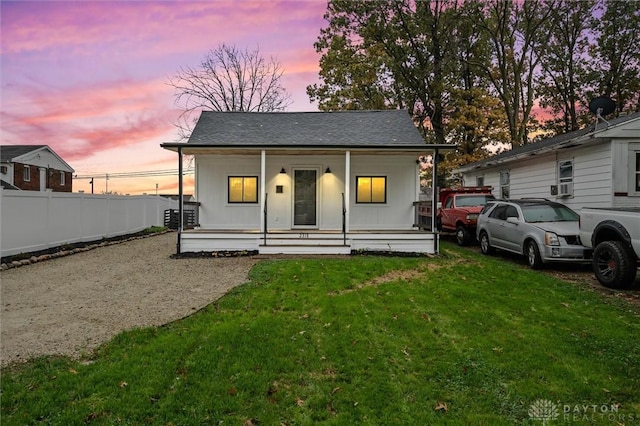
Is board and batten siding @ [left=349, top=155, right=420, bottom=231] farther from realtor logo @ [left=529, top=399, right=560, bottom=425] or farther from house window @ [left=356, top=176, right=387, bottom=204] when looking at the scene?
realtor logo @ [left=529, top=399, right=560, bottom=425]

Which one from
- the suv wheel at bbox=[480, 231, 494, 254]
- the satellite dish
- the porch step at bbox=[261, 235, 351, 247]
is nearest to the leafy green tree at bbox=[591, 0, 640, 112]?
the satellite dish

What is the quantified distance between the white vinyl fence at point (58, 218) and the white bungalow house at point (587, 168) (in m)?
15.5

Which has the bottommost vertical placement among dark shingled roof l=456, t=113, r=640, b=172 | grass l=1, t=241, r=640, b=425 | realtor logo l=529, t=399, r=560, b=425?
realtor logo l=529, t=399, r=560, b=425

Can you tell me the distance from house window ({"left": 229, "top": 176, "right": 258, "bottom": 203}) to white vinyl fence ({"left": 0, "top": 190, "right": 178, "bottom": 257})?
193 inches

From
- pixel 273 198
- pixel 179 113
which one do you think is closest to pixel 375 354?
pixel 273 198

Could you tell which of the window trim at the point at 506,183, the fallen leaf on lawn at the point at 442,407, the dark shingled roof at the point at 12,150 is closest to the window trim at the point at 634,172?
the window trim at the point at 506,183

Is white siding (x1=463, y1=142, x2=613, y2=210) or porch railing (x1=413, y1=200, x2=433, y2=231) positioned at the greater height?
white siding (x1=463, y1=142, x2=613, y2=210)

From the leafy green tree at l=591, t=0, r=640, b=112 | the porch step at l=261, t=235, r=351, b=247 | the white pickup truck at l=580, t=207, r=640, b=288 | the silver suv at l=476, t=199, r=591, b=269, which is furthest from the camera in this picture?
the leafy green tree at l=591, t=0, r=640, b=112

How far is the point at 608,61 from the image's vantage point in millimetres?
23953

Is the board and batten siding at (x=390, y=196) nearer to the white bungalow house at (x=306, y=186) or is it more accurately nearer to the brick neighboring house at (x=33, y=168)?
the white bungalow house at (x=306, y=186)

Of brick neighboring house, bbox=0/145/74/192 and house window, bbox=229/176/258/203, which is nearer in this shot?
house window, bbox=229/176/258/203

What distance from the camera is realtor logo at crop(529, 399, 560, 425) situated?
2.84m

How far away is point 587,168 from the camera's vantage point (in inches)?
425

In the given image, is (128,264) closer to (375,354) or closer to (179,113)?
(375,354)
